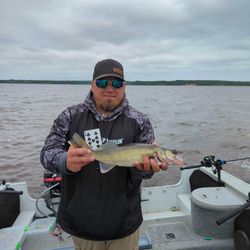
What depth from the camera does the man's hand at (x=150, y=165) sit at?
111 inches

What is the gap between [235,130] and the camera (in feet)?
73.7

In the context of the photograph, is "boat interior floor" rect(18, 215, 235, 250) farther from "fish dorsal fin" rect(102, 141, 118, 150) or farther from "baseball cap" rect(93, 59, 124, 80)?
"baseball cap" rect(93, 59, 124, 80)

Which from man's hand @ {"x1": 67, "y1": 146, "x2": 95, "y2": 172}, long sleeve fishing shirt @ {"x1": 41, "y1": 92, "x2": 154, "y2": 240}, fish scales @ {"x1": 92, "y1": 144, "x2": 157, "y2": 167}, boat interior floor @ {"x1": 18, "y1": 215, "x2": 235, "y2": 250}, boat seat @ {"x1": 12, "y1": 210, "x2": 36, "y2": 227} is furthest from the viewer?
boat seat @ {"x1": 12, "y1": 210, "x2": 36, "y2": 227}

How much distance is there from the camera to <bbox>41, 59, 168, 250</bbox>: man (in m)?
2.88

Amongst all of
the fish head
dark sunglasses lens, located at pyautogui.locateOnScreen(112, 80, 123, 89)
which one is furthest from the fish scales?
dark sunglasses lens, located at pyautogui.locateOnScreen(112, 80, 123, 89)

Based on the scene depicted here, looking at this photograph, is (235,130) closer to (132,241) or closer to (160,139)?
(160,139)

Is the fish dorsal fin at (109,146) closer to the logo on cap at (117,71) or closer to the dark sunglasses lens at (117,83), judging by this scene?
the dark sunglasses lens at (117,83)

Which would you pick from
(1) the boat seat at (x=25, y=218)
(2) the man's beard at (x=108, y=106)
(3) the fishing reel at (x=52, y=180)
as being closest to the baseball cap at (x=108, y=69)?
(2) the man's beard at (x=108, y=106)

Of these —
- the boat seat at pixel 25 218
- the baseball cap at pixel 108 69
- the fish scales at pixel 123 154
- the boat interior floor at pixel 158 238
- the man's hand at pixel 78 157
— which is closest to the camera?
the man's hand at pixel 78 157

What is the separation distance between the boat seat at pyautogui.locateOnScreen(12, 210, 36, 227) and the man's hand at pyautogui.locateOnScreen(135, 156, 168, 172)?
3482 millimetres


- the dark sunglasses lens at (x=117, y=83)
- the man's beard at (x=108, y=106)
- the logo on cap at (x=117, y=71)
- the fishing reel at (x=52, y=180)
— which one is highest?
the logo on cap at (x=117, y=71)

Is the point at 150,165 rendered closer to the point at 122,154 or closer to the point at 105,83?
the point at 122,154

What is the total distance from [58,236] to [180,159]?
317 centimetres

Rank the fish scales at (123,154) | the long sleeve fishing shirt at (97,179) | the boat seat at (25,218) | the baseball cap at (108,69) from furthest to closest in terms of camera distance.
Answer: the boat seat at (25,218), the baseball cap at (108,69), the long sleeve fishing shirt at (97,179), the fish scales at (123,154)
